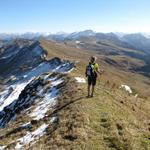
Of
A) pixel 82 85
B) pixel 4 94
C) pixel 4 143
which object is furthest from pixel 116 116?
pixel 4 94

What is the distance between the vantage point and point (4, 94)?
89312 millimetres

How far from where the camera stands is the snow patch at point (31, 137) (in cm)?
2219

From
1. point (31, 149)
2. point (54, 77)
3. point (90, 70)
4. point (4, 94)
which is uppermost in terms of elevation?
point (90, 70)

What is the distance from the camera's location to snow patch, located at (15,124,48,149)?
72.8ft

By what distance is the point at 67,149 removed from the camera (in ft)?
61.8

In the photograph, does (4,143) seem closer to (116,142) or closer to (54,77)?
(116,142)

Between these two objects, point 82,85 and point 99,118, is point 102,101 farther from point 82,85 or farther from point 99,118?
point 82,85

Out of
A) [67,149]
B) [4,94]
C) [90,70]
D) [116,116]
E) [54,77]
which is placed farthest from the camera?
[4,94]

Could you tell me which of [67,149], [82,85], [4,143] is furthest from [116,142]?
[82,85]

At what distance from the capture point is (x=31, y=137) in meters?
23.2

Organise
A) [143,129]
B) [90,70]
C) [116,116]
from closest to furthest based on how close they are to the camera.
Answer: [143,129] → [116,116] → [90,70]

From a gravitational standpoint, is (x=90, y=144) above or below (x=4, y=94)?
above

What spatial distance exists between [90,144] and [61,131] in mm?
3277

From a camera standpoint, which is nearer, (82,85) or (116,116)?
(116,116)
